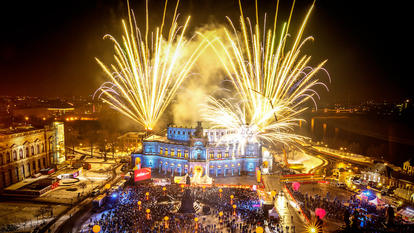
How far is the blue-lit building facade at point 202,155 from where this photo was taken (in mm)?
45188

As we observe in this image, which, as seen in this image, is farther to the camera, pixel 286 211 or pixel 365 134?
pixel 365 134

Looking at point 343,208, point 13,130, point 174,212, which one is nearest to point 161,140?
point 174,212

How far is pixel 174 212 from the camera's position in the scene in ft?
98.2

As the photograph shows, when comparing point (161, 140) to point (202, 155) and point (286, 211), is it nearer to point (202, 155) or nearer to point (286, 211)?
point (202, 155)

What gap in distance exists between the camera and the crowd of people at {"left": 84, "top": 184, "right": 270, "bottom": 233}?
85.7ft

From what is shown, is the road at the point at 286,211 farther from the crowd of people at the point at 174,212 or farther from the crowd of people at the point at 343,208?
the crowd of people at the point at 174,212

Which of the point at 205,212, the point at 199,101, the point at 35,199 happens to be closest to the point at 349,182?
the point at 205,212

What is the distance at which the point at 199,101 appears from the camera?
56.7m

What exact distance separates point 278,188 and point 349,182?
476 inches

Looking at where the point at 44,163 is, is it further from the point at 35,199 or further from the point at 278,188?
the point at 278,188

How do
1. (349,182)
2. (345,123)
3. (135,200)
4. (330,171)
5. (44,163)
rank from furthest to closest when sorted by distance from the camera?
(345,123), (330,171), (44,163), (349,182), (135,200)

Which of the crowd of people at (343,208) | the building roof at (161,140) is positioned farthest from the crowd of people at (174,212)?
the building roof at (161,140)

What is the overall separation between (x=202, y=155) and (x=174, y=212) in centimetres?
1619

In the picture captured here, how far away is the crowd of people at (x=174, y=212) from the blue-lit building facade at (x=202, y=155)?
8856mm
